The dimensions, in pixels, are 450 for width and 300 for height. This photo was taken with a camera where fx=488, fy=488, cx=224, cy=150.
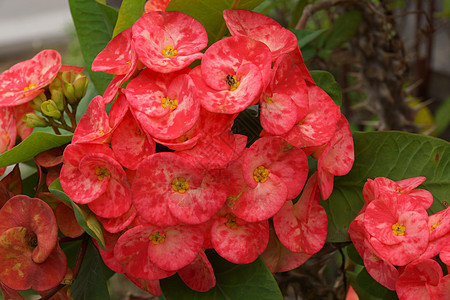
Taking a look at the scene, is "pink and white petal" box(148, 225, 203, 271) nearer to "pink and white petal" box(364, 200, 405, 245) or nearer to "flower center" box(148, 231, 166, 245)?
"flower center" box(148, 231, 166, 245)

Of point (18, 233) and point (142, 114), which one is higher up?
point (142, 114)

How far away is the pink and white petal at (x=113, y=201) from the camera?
0.47 meters

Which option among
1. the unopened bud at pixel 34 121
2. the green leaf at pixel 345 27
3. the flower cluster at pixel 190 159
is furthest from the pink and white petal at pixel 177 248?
the green leaf at pixel 345 27

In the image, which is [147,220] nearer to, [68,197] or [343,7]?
[68,197]

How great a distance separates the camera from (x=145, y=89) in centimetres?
47

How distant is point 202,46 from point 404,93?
0.83 metres

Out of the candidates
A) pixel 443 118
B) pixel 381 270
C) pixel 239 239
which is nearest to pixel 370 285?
pixel 381 270

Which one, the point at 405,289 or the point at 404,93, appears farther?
the point at 404,93

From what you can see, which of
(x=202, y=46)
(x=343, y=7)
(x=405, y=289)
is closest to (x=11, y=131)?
(x=202, y=46)

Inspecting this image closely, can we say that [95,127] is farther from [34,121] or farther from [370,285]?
[370,285]

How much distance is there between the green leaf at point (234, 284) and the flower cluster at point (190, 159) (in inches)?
1.0

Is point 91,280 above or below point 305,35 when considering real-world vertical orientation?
below

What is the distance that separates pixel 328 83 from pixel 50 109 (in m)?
0.34

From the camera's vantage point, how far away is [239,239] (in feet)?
1.58
